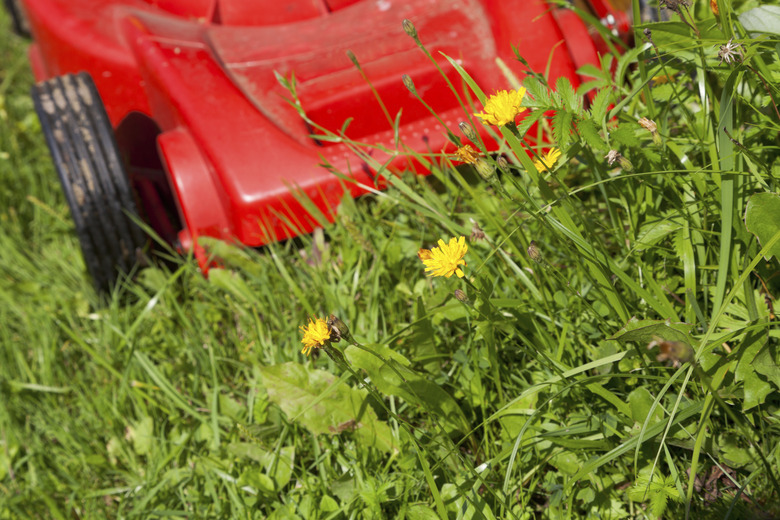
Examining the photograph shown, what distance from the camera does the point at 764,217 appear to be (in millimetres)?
958

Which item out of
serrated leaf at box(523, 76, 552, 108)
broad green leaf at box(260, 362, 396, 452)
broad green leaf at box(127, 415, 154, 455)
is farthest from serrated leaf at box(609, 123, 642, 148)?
broad green leaf at box(127, 415, 154, 455)

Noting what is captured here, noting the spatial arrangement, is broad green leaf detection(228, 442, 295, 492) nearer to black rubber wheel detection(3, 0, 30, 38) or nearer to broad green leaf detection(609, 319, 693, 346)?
broad green leaf detection(609, 319, 693, 346)

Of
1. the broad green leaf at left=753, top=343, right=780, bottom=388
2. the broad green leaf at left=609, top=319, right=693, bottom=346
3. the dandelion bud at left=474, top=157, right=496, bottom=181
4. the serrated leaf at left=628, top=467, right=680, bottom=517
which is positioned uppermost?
the dandelion bud at left=474, top=157, right=496, bottom=181

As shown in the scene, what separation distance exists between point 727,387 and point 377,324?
2.28ft

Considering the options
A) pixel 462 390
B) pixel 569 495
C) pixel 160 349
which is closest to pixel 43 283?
pixel 160 349

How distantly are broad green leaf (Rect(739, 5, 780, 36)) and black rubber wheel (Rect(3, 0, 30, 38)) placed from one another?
2.86 meters

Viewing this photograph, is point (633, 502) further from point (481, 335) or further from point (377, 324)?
point (377, 324)

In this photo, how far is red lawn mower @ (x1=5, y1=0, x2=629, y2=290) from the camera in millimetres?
1637

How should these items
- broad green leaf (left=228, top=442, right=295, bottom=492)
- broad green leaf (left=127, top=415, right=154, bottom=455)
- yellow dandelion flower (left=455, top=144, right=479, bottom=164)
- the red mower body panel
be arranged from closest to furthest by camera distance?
yellow dandelion flower (left=455, top=144, right=479, bottom=164)
broad green leaf (left=228, top=442, right=295, bottom=492)
broad green leaf (left=127, top=415, right=154, bottom=455)
the red mower body panel

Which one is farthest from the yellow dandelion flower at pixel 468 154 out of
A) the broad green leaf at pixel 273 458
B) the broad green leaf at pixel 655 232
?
the broad green leaf at pixel 273 458

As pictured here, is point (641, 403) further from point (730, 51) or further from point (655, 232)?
point (730, 51)

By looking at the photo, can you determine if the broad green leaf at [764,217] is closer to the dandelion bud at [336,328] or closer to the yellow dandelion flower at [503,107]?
the yellow dandelion flower at [503,107]

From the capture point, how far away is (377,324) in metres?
1.48

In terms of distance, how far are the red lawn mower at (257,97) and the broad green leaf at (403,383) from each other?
0.51 meters
